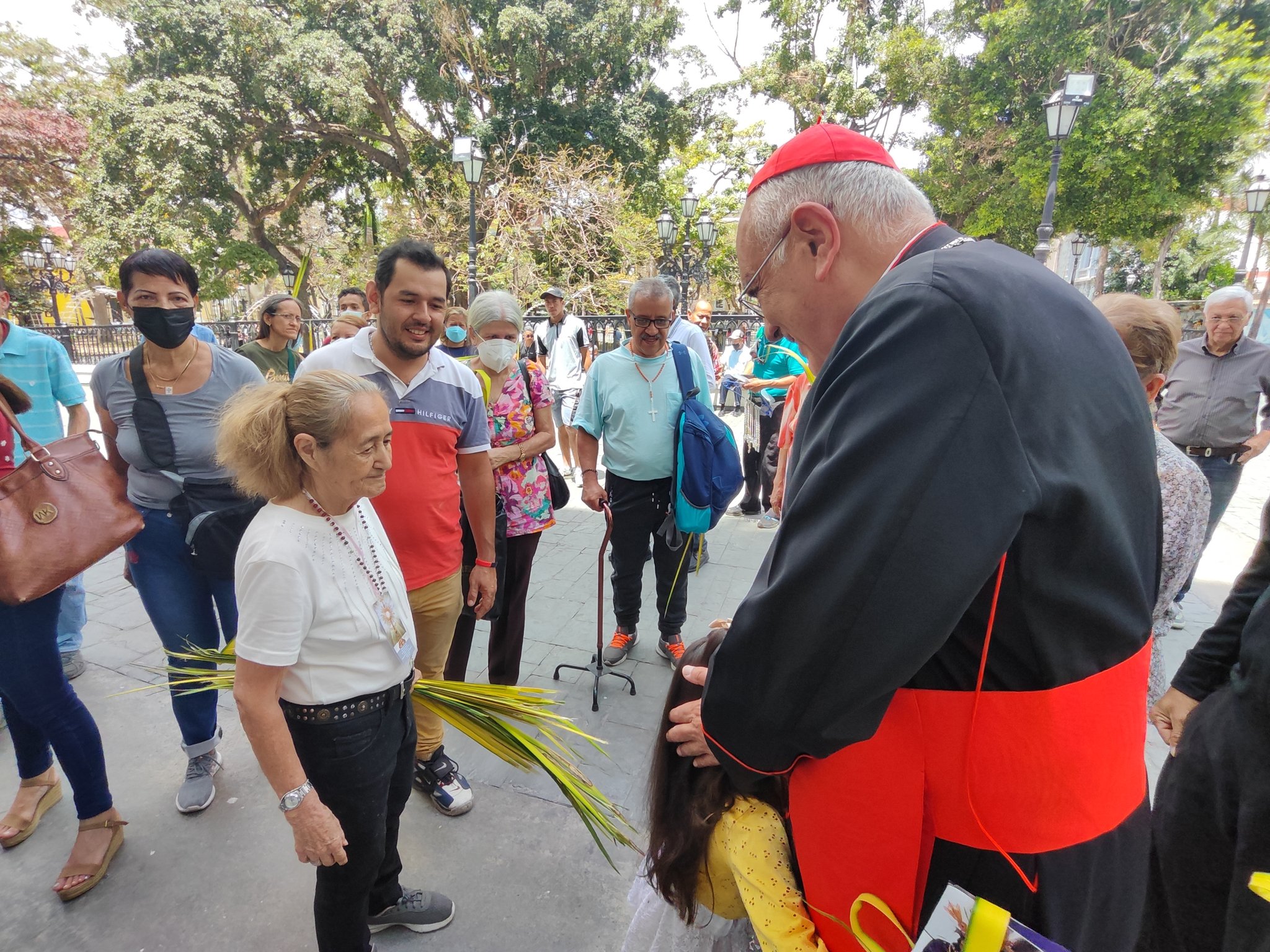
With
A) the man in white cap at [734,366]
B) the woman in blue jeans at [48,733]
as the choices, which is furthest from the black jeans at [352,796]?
the man in white cap at [734,366]

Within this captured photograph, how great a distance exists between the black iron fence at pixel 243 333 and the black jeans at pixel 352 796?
652cm

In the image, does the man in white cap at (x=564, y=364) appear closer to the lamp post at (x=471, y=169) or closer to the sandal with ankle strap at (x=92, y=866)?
the lamp post at (x=471, y=169)

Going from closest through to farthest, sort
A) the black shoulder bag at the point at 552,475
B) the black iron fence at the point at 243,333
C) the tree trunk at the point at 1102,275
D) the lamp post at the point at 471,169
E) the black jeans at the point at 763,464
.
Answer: the black shoulder bag at the point at 552,475 < the black jeans at the point at 763,464 < the lamp post at the point at 471,169 < the black iron fence at the point at 243,333 < the tree trunk at the point at 1102,275

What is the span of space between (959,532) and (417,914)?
2.10 meters

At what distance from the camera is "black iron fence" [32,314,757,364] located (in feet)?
44.0

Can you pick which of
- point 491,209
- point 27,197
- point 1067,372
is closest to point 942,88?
point 491,209

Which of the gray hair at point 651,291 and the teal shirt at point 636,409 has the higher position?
the gray hair at point 651,291

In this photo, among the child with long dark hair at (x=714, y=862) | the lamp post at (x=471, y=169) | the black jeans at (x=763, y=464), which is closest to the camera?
the child with long dark hair at (x=714, y=862)

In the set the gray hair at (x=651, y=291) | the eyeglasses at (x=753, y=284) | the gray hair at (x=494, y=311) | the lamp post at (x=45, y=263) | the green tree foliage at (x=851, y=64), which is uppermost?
the green tree foliage at (x=851, y=64)

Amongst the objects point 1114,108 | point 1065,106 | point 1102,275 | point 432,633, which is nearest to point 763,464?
point 432,633

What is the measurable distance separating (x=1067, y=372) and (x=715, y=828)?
3.44ft

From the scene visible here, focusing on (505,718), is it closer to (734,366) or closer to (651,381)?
(651,381)

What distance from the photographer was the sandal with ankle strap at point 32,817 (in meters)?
2.38

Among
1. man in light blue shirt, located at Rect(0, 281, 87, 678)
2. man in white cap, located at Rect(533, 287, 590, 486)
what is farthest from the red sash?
man in white cap, located at Rect(533, 287, 590, 486)
